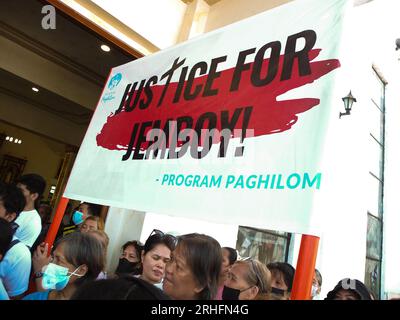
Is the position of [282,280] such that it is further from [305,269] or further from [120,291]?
[120,291]

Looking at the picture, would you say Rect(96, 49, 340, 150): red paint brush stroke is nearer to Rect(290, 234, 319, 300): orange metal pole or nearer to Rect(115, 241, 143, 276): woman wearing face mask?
Rect(290, 234, 319, 300): orange metal pole

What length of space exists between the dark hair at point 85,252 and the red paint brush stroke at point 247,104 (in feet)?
1.84

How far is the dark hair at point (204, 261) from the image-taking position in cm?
113

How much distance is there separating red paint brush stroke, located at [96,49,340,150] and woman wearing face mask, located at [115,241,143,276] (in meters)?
0.97

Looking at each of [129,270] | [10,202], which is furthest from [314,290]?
[10,202]

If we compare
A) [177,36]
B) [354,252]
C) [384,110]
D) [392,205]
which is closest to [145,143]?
[177,36]

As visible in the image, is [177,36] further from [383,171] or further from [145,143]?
[383,171]

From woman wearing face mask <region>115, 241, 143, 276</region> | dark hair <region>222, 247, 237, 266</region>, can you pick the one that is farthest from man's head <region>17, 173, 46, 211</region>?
dark hair <region>222, 247, 237, 266</region>

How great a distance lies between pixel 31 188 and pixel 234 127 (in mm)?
1962

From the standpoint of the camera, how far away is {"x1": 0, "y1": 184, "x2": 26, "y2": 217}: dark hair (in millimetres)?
1954

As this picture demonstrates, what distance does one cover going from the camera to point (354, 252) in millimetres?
4480

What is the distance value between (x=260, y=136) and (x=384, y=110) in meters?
6.24

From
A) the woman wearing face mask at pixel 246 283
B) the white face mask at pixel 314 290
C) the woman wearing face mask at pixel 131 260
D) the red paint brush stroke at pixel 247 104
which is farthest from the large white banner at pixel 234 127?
the white face mask at pixel 314 290
